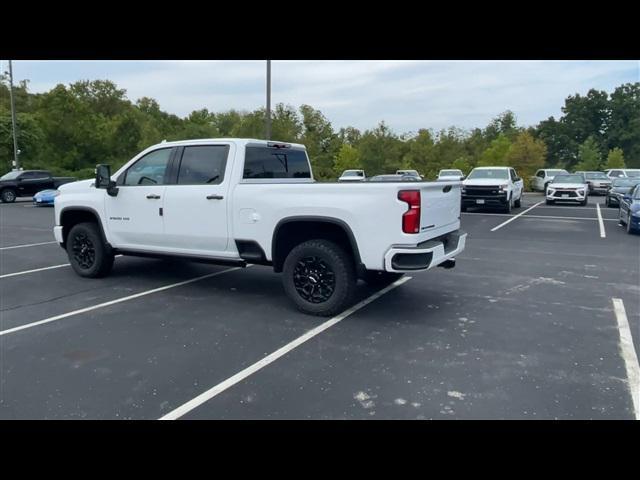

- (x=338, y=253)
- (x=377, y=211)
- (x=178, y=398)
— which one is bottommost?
(x=178, y=398)

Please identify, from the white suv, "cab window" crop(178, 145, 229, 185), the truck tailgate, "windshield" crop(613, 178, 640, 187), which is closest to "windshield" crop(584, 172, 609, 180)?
the white suv

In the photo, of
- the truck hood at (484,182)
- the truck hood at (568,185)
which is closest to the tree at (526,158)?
the truck hood at (568,185)

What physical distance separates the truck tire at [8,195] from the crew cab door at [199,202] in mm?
23502

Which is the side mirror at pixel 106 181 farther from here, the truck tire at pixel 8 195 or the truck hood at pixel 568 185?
the truck tire at pixel 8 195

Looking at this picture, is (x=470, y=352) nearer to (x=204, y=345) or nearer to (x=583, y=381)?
(x=583, y=381)

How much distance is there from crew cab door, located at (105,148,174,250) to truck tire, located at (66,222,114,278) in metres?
0.31

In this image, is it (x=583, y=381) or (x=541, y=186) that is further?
(x=541, y=186)

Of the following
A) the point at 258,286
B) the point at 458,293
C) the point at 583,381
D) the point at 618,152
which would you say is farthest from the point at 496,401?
the point at 618,152

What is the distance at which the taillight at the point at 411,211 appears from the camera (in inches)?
188

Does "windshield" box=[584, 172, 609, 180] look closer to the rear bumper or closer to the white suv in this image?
the white suv

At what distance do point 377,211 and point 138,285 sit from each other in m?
3.89

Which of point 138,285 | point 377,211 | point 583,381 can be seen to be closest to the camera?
point 583,381

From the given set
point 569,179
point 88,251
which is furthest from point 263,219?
point 569,179

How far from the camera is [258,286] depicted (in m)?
6.90
